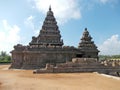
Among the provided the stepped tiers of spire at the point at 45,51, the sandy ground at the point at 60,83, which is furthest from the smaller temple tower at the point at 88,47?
the sandy ground at the point at 60,83

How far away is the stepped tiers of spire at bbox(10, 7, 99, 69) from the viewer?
37.9 metres

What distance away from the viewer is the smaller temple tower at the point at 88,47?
4453cm

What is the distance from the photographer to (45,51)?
1502 inches

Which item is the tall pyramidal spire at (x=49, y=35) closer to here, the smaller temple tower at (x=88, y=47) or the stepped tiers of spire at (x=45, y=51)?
the stepped tiers of spire at (x=45, y=51)

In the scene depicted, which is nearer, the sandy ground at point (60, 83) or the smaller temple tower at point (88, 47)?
the sandy ground at point (60, 83)

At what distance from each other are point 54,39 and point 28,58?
794 centimetres

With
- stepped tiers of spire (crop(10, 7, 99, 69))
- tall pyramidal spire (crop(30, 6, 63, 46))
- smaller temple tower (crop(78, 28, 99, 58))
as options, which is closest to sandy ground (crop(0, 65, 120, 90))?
stepped tiers of spire (crop(10, 7, 99, 69))

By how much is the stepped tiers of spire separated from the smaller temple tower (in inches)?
17.8

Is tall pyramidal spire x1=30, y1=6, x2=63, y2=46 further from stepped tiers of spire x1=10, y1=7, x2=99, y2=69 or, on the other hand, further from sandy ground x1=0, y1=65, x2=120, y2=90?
sandy ground x1=0, y1=65, x2=120, y2=90

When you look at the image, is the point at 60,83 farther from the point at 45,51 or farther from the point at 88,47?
the point at 88,47

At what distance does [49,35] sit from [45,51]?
5.81m

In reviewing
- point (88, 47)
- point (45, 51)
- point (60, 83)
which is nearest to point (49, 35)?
point (45, 51)

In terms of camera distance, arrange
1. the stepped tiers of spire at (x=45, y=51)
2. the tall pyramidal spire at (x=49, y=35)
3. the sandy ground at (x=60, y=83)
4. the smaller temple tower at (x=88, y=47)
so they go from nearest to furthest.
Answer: the sandy ground at (x=60, y=83) → the stepped tiers of spire at (x=45, y=51) → the tall pyramidal spire at (x=49, y=35) → the smaller temple tower at (x=88, y=47)

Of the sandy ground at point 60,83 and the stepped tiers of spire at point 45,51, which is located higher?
the stepped tiers of spire at point 45,51
